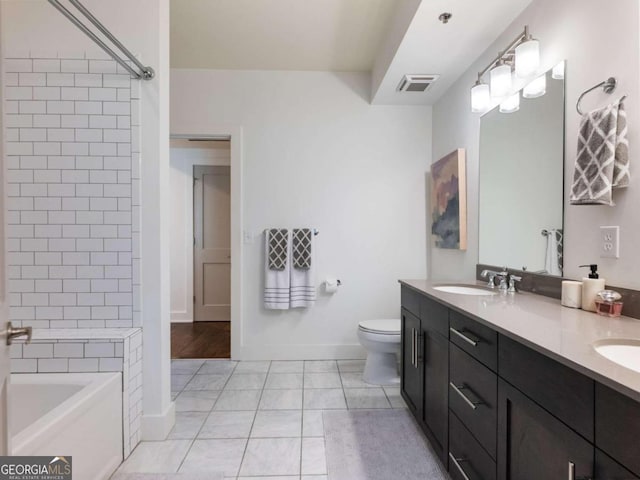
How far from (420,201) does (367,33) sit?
140 cm

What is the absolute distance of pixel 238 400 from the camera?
7.27 feet

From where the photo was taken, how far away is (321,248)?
2955 mm

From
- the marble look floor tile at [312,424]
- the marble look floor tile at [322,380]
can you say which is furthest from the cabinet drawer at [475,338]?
the marble look floor tile at [322,380]

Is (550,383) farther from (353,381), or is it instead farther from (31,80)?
(31,80)

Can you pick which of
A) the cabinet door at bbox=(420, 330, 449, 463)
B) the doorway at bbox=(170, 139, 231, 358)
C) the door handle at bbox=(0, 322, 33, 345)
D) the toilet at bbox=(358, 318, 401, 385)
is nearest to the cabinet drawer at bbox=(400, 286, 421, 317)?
the cabinet door at bbox=(420, 330, 449, 463)

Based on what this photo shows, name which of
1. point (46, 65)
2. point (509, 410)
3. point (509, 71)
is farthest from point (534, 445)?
point (46, 65)

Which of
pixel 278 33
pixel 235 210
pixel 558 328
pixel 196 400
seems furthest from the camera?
pixel 235 210

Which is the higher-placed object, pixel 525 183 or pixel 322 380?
pixel 525 183

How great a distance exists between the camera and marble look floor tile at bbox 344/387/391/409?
213 cm

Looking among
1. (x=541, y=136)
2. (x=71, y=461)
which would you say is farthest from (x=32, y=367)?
(x=541, y=136)

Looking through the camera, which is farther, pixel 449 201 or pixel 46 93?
pixel 449 201

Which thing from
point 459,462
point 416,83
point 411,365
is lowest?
point 459,462

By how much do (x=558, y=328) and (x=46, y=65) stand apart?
2536 millimetres

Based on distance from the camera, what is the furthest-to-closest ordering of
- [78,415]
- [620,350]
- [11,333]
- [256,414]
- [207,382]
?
[207,382] < [256,414] < [78,415] < [620,350] < [11,333]
